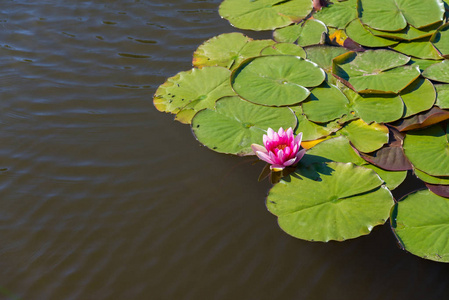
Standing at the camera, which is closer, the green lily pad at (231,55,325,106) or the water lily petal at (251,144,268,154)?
the water lily petal at (251,144,268,154)

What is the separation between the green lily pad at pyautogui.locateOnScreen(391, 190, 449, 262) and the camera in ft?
8.36

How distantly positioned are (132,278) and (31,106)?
1977 mm

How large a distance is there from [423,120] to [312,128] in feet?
2.59

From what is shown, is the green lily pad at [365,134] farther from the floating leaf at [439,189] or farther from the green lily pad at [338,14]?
the green lily pad at [338,14]

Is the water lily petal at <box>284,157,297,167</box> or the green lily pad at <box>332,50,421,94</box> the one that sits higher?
the green lily pad at <box>332,50,421,94</box>

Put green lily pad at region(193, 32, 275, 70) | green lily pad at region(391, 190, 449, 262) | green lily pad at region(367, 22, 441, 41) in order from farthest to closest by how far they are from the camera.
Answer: green lily pad at region(193, 32, 275, 70) < green lily pad at region(367, 22, 441, 41) < green lily pad at region(391, 190, 449, 262)

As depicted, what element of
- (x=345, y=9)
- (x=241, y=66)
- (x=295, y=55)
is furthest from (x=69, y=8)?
(x=345, y=9)

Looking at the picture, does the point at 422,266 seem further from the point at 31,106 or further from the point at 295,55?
the point at 31,106

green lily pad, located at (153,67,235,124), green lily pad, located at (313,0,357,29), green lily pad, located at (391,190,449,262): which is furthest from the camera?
green lily pad, located at (313,0,357,29)

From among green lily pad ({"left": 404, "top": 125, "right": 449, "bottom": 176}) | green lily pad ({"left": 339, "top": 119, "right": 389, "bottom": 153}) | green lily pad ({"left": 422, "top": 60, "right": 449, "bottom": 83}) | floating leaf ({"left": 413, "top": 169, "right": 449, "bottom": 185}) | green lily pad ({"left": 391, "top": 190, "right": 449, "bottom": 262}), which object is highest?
green lily pad ({"left": 422, "top": 60, "right": 449, "bottom": 83})

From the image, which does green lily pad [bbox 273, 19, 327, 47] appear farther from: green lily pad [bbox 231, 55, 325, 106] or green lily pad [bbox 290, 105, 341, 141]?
green lily pad [bbox 290, 105, 341, 141]

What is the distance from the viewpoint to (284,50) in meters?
4.01

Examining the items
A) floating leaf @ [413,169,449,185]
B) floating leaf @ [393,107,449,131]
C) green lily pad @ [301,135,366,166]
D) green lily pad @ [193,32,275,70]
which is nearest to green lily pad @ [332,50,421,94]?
floating leaf @ [393,107,449,131]

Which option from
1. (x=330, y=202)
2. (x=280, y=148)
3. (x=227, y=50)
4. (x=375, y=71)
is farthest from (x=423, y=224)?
(x=227, y=50)
